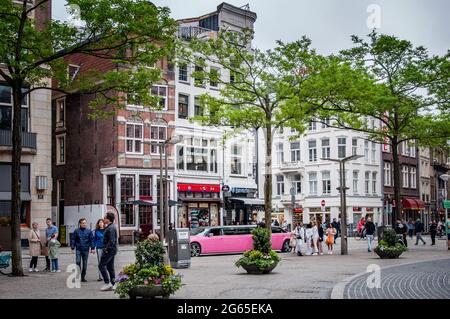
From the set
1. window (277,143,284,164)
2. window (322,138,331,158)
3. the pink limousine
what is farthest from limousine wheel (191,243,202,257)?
window (277,143,284,164)

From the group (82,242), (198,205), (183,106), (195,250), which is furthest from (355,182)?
(82,242)

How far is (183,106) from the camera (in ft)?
162

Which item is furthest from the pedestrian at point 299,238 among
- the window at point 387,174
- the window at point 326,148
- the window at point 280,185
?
the window at point 387,174

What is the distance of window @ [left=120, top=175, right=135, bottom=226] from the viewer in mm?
43906

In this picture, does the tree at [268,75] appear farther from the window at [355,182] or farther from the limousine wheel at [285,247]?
→ the window at [355,182]

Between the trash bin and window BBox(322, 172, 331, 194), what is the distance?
46.3 metres

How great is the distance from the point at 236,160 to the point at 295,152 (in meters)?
20.3

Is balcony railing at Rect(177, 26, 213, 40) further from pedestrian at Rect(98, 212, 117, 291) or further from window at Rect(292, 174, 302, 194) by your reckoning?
pedestrian at Rect(98, 212, 117, 291)

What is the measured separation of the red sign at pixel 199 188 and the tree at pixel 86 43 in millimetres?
25836

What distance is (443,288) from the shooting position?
46.7 feet

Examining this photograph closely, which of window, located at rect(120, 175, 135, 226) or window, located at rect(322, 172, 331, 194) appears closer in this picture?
window, located at rect(120, 175, 135, 226)

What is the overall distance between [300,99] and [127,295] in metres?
18.6

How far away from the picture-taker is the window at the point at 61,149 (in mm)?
48875
